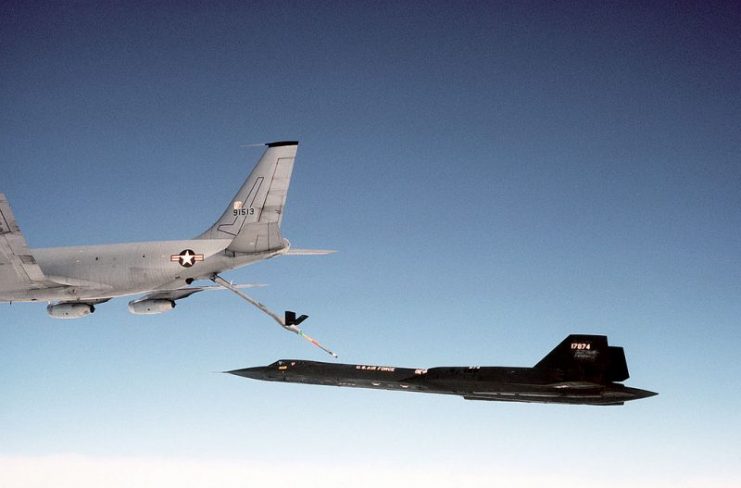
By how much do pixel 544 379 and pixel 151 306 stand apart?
16956 mm

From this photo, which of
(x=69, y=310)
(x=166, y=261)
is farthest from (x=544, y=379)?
(x=69, y=310)

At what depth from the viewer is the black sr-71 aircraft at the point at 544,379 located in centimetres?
3092

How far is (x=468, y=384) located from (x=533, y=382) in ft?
9.69

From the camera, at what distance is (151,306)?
2902cm

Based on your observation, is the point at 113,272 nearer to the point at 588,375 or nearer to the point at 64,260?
the point at 64,260

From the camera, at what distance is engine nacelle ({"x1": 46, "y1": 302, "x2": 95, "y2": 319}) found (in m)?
29.2

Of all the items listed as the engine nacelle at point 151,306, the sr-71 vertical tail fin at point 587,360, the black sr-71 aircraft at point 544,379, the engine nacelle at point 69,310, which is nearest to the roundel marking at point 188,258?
the engine nacelle at point 151,306

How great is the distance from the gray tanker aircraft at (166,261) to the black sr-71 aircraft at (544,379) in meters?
10.0

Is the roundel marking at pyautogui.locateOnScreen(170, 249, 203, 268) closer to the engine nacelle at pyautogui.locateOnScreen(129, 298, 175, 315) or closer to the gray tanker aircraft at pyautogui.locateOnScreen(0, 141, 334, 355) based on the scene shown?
the gray tanker aircraft at pyautogui.locateOnScreen(0, 141, 334, 355)

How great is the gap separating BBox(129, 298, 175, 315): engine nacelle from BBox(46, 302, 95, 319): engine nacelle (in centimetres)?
183

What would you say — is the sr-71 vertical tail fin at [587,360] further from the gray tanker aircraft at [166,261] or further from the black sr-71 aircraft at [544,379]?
the gray tanker aircraft at [166,261]

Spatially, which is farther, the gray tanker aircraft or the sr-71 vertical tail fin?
the sr-71 vertical tail fin

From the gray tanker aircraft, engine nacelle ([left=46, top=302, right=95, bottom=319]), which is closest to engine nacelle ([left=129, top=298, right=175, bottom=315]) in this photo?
the gray tanker aircraft

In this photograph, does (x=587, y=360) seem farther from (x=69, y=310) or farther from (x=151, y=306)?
(x=69, y=310)
